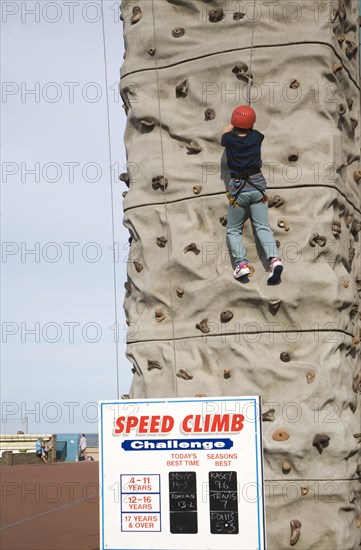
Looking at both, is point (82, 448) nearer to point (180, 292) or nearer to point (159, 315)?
point (159, 315)

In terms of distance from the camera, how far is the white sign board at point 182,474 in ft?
22.8

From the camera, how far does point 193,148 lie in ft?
32.3

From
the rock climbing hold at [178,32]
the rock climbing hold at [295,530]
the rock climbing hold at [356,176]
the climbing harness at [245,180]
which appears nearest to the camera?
the rock climbing hold at [295,530]

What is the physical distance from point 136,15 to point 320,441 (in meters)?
4.98

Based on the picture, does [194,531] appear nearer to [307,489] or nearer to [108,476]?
[108,476]

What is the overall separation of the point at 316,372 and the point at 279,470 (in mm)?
1008

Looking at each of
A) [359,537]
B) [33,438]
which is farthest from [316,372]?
[33,438]

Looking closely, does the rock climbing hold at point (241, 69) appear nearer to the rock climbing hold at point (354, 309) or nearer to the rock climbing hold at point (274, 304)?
the rock climbing hold at point (274, 304)

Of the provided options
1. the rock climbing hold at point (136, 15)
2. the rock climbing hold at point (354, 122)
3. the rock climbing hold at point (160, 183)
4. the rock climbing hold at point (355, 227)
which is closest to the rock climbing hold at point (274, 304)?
the rock climbing hold at point (355, 227)

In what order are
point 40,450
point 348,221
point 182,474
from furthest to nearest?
point 40,450 < point 348,221 < point 182,474

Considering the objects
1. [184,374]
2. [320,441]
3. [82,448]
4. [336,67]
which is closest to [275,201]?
[336,67]

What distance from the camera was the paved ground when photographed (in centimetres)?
→ 1061

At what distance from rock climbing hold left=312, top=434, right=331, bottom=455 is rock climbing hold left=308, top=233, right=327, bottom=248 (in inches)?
73.2

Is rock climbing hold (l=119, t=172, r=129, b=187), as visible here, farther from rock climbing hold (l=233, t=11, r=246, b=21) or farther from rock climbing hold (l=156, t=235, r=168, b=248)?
rock climbing hold (l=233, t=11, r=246, b=21)
